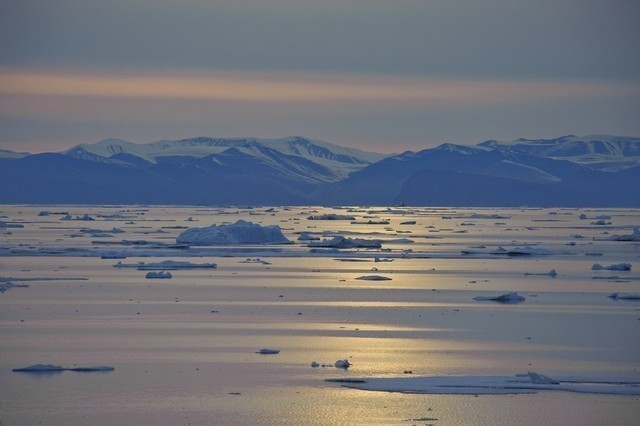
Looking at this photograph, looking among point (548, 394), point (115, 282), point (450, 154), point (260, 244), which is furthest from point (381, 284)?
point (450, 154)

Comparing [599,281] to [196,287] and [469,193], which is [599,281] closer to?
[196,287]

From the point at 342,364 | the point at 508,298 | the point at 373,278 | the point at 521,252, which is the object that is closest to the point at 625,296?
the point at 508,298

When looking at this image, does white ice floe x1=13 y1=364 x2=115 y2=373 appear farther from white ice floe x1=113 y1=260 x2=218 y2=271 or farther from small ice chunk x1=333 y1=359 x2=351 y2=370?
white ice floe x1=113 y1=260 x2=218 y2=271

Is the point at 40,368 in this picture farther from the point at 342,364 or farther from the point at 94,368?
the point at 342,364

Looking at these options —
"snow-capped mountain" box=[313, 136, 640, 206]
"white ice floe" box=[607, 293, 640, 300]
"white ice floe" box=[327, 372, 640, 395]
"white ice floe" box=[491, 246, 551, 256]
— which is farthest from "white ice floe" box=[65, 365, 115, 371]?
"snow-capped mountain" box=[313, 136, 640, 206]

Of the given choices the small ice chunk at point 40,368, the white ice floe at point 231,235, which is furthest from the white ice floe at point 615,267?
the small ice chunk at point 40,368

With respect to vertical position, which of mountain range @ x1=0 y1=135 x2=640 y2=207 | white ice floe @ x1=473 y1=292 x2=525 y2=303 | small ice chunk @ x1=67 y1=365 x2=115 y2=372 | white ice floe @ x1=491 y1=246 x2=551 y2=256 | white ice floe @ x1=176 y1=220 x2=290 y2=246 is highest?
mountain range @ x1=0 y1=135 x2=640 y2=207
